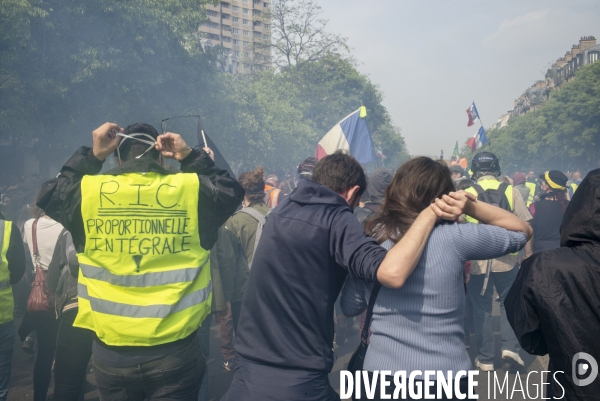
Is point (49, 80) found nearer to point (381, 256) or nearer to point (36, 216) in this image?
point (36, 216)

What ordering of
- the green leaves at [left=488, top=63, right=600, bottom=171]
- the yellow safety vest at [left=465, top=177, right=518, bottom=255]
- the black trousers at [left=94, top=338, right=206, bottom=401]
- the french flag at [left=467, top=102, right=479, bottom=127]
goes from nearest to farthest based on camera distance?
the black trousers at [left=94, top=338, right=206, bottom=401]
the yellow safety vest at [left=465, top=177, right=518, bottom=255]
the french flag at [left=467, top=102, right=479, bottom=127]
the green leaves at [left=488, top=63, right=600, bottom=171]

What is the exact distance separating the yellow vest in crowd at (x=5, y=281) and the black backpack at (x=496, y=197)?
4.22m

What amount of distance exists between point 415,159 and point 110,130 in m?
1.50

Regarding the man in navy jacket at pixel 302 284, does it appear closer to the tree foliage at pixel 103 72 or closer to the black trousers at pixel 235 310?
the black trousers at pixel 235 310

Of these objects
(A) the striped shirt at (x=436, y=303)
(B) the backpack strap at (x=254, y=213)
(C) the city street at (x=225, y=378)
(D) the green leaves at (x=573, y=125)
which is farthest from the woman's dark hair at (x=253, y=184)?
(D) the green leaves at (x=573, y=125)

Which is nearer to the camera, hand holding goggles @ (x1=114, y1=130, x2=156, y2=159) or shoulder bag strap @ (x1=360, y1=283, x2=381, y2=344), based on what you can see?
shoulder bag strap @ (x1=360, y1=283, x2=381, y2=344)

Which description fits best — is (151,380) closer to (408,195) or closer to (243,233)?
(408,195)

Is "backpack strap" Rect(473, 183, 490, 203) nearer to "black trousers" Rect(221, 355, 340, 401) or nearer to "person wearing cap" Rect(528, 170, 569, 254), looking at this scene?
"person wearing cap" Rect(528, 170, 569, 254)

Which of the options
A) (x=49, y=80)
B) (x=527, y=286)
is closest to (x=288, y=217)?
(x=527, y=286)

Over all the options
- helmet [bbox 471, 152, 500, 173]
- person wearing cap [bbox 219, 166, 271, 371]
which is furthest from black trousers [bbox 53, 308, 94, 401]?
helmet [bbox 471, 152, 500, 173]

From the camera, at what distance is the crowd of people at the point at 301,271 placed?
210cm

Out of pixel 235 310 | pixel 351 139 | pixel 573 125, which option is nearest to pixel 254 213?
pixel 235 310

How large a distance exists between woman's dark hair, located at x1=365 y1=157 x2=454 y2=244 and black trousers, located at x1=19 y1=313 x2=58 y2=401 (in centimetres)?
333

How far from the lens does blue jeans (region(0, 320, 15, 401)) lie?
3.57 m
